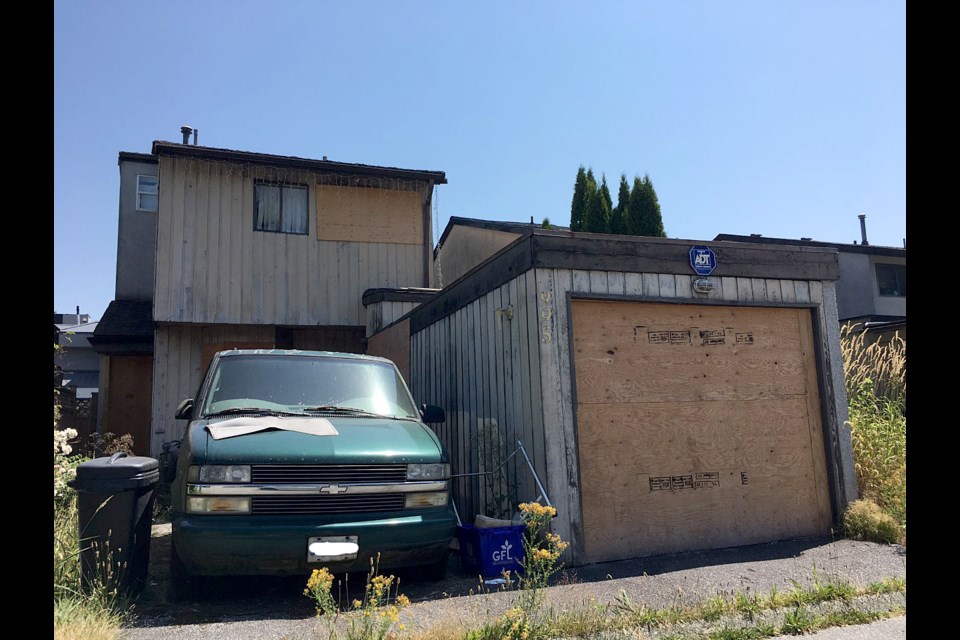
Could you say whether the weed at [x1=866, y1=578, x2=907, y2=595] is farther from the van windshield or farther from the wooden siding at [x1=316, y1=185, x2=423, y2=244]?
the wooden siding at [x1=316, y1=185, x2=423, y2=244]

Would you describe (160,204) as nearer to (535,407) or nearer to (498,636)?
(535,407)

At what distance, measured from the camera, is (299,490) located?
15.1 ft

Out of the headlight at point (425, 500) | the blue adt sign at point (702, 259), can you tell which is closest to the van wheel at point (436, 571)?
the headlight at point (425, 500)

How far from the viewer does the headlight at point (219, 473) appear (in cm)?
452

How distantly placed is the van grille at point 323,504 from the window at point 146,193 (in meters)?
14.8

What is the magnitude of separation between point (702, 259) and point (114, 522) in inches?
237

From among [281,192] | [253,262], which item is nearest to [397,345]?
[253,262]

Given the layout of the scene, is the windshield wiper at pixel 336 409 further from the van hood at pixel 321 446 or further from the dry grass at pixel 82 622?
the dry grass at pixel 82 622

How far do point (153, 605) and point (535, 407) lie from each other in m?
3.46

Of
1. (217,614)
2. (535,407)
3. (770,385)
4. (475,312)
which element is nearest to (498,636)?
(217,614)

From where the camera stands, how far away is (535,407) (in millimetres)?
6086

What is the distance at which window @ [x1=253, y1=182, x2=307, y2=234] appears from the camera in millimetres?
13023

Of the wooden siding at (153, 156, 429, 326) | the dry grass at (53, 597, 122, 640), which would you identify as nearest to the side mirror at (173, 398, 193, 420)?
the dry grass at (53, 597, 122, 640)
